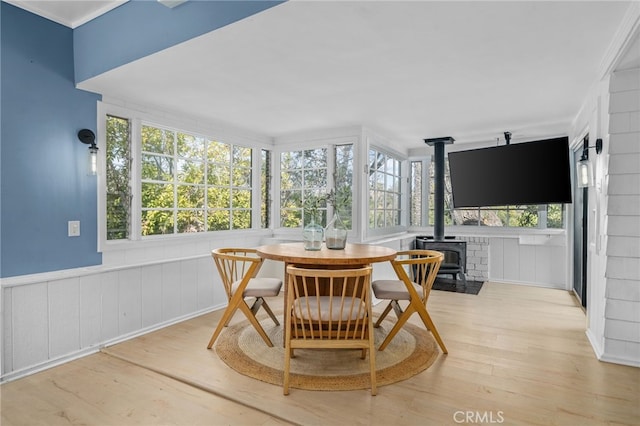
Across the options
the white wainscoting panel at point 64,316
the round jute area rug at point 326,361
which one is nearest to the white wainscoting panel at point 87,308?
the white wainscoting panel at point 64,316

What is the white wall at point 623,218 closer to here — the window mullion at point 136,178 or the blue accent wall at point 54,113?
the blue accent wall at point 54,113

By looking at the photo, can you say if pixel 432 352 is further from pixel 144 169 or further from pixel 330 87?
pixel 144 169

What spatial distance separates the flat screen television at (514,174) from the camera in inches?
149

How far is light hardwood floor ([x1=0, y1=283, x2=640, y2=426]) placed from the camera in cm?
199

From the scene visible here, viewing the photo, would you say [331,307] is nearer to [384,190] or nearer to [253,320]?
[253,320]

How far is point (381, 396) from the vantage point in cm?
221

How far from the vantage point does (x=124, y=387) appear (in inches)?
91.7

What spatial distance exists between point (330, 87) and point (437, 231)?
3343mm

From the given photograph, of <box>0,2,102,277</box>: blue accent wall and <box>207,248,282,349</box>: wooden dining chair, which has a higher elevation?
<box>0,2,102,277</box>: blue accent wall

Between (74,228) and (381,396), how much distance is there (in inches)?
105

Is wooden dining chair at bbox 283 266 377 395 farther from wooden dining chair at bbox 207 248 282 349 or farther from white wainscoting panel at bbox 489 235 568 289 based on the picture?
white wainscoting panel at bbox 489 235 568 289
